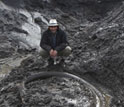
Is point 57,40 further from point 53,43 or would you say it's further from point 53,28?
point 53,28

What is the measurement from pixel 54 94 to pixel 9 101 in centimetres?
99

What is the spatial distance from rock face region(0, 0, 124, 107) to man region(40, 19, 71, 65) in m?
0.43

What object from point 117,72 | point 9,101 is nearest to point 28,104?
point 9,101

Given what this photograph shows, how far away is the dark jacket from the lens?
7508mm

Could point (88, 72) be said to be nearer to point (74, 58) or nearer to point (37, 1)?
point (74, 58)

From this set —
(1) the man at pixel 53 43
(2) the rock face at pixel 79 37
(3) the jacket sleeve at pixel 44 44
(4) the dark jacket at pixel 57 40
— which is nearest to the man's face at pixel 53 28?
(1) the man at pixel 53 43

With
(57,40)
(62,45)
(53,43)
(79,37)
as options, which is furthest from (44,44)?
(79,37)

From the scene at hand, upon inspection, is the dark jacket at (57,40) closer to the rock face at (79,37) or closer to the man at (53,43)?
the man at (53,43)

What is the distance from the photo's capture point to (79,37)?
10641mm

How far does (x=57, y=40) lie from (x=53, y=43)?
14cm

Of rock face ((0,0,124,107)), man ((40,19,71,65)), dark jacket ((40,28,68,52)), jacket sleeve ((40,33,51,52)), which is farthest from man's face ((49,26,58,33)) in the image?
rock face ((0,0,124,107))

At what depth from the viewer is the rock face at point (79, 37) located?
724 centimetres

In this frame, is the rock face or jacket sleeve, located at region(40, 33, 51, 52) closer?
the rock face

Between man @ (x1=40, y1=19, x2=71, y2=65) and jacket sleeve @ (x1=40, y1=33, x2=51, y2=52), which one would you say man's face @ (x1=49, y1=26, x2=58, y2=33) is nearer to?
man @ (x1=40, y1=19, x2=71, y2=65)
